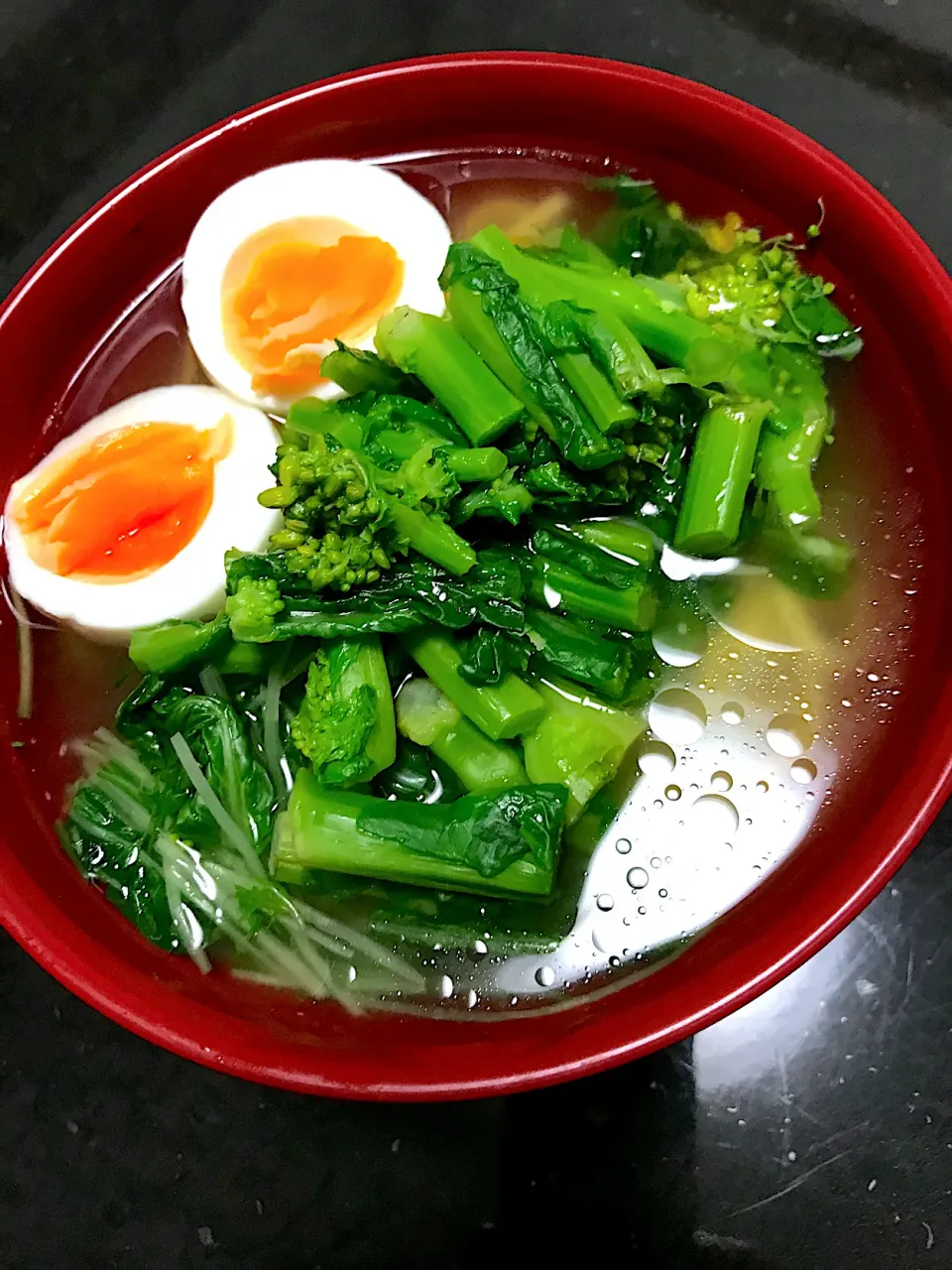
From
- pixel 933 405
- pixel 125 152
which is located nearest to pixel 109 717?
pixel 125 152

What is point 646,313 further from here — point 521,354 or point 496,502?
point 496,502

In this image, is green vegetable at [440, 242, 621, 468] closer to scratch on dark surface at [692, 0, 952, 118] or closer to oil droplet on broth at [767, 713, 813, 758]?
oil droplet on broth at [767, 713, 813, 758]

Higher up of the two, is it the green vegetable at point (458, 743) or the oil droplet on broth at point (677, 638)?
the oil droplet on broth at point (677, 638)

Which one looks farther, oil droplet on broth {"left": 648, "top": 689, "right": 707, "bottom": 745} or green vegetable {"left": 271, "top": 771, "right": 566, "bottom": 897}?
oil droplet on broth {"left": 648, "top": 689, "right": 707, "bottom": 745}

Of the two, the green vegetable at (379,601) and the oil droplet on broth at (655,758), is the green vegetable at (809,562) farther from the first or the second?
the green vegetable at (379,601)

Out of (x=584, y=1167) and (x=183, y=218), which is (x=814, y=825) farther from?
(x=183, y=218)

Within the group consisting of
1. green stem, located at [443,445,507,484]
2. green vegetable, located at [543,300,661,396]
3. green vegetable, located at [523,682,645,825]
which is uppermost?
green vegetable, located at [543,300,661,396]

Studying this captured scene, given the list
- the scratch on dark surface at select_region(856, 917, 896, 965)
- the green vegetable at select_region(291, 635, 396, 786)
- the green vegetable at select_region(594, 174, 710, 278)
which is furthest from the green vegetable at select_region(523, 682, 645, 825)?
the green vegetable at select_region(594, 174, 710, 278)

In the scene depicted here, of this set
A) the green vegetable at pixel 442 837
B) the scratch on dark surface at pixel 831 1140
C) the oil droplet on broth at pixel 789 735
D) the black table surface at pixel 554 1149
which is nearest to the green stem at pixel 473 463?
the green vegetable at pixel 442 837
